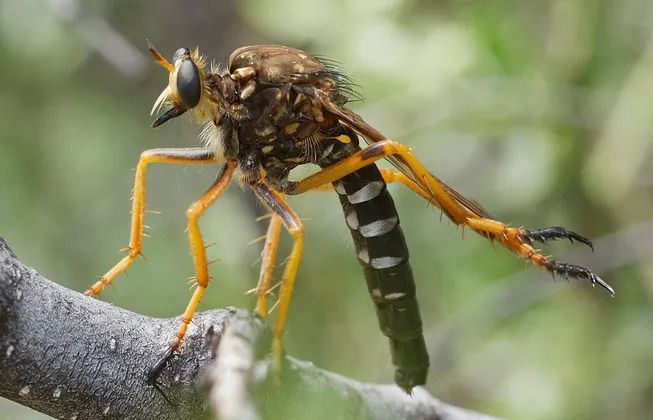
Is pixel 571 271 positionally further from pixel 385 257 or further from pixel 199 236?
pixel 199 236

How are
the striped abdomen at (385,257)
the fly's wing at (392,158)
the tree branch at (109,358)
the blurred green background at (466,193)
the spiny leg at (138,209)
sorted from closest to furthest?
the tree branch at (109,358), the spiny leg at (138,209), the fly's wing at (392,158), the striped abdomen at (385,257), the blurred green background at (466,193)

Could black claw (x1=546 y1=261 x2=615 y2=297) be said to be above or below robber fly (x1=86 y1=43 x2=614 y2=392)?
below

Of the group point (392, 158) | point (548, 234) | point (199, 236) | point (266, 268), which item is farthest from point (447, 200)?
point (199, 236)

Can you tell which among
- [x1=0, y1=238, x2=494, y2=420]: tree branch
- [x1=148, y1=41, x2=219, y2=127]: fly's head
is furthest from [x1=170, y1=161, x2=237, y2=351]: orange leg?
[x1=0, y1=238, x2=494, y2=420]: tree branch

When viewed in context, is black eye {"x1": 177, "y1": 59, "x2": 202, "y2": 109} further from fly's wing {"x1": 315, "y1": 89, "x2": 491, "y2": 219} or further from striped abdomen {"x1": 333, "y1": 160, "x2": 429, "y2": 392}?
striped abdomen {"x1": 333, "y1": 160, "x2": 429, "y2": 392}

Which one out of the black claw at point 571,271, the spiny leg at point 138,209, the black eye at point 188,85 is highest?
the black eye at point 188,85

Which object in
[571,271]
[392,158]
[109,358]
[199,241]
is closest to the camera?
[109,358]

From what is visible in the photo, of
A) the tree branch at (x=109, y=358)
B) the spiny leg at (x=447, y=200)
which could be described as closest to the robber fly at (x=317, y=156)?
the spiny leg at (x=447, y=200)

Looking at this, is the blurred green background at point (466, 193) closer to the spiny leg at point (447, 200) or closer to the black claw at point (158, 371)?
the spiny leg at point (447, 200)
